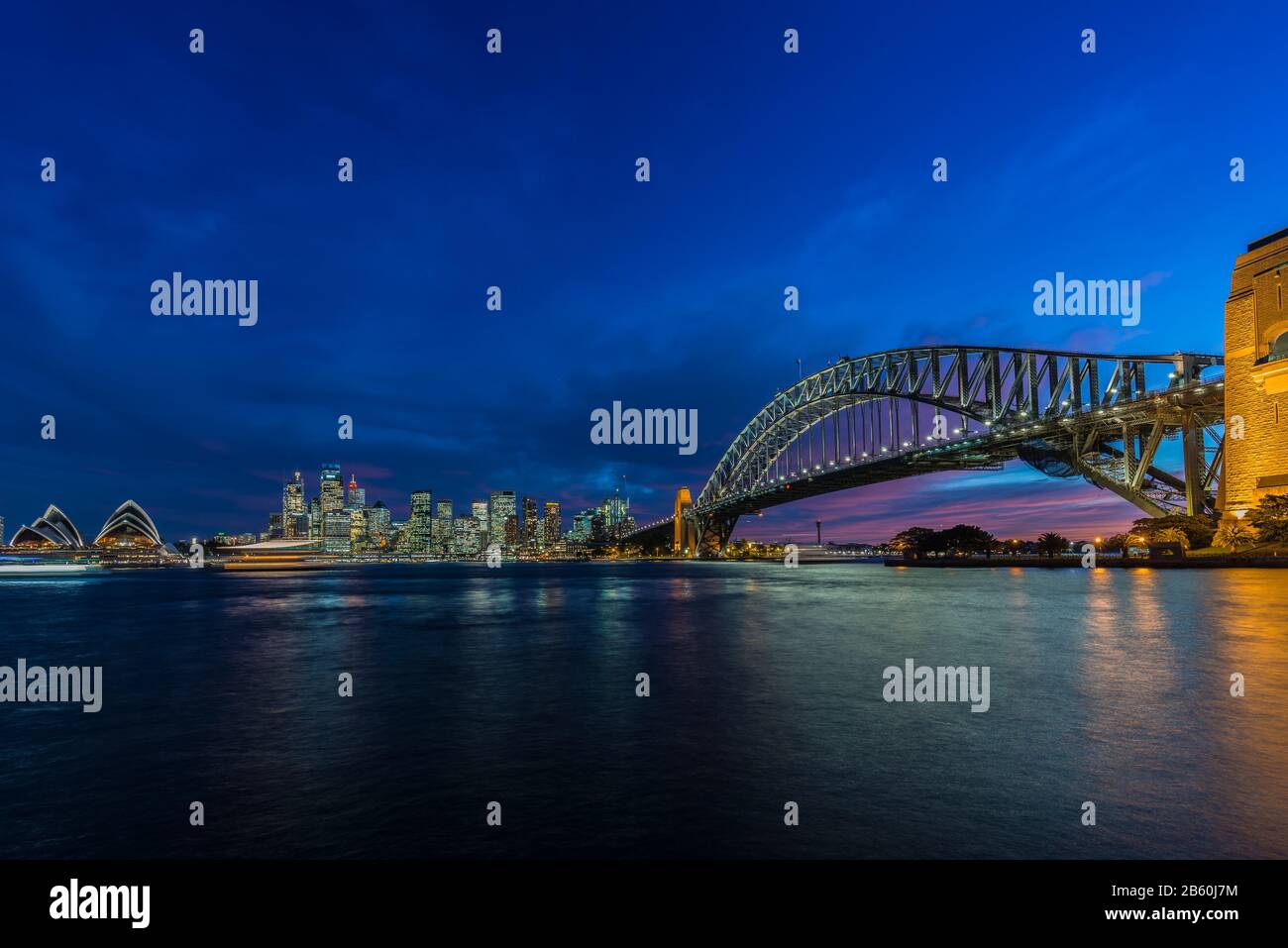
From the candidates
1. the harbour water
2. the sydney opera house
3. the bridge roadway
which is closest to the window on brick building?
the bridge roadway

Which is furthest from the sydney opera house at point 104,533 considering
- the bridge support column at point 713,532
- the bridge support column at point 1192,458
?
the bridge support column at point 1192,458

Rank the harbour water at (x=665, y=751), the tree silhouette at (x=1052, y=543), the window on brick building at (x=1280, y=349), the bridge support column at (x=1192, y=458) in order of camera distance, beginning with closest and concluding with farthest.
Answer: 1. the harbour water at (x=665, y=751)
2. the window on brick building at (x=1280, y=349)
3. the bridge support column at (x=1192, y=458)
4. the tree silhouette at (x=1052, y=543)

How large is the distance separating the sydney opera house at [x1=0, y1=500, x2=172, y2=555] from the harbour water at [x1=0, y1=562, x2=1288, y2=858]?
518 ft

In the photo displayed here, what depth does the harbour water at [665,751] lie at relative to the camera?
6891mm

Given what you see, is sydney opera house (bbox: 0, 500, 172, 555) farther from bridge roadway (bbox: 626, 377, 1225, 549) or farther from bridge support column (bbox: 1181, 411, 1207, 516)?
bridge support column (bbox: 1181, 411, 1207, 516)

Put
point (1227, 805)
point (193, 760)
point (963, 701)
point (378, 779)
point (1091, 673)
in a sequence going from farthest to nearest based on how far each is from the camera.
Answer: point (1091, 673), point (963, 701), point (193, 760), point (378, 779), point (1227, 805)

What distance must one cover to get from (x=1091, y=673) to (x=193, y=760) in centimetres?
1783

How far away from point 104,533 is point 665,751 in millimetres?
188884

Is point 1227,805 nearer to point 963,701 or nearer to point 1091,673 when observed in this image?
point 963,701

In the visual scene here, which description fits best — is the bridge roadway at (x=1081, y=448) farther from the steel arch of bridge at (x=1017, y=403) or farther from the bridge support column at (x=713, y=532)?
the bridge support column at (x=713, y=532)

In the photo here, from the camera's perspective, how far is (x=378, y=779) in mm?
8859

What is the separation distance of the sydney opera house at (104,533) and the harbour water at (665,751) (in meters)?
158
